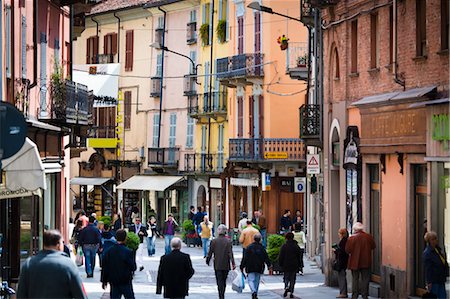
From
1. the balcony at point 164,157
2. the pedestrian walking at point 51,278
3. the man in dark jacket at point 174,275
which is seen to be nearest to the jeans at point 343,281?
the man in dark jacket at point 174,275

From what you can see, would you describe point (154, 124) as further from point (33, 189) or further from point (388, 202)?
point (33, 189)

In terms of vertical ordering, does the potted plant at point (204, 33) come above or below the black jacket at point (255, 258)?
above

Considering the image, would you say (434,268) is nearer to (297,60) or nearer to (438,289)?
(438,289)

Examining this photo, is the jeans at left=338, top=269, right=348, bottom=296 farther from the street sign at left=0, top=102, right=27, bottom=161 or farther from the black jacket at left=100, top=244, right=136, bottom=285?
the street sign at left=0, top=102, right=27, bottom=161

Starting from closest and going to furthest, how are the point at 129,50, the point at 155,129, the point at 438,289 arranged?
1. the point at 438,289
2. the point at 155,129
3. the point at 129,50

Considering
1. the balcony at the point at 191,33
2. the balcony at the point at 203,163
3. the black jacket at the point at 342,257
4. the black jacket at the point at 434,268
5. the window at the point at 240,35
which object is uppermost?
the balcony at the point at 191,33

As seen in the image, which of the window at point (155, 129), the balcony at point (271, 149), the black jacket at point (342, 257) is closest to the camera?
the black jacket at point (342, 257)

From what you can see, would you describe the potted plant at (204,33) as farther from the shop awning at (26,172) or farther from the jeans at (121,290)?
the jeans at (121,290)

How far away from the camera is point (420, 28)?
2734 cm

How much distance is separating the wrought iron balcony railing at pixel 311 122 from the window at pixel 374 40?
33.3ft

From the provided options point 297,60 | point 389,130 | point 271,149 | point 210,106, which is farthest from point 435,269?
point 210,106

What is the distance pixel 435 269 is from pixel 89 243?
15.4 metres

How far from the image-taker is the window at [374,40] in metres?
31.4

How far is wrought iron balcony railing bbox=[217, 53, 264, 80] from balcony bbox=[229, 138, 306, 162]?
9.30 feet
